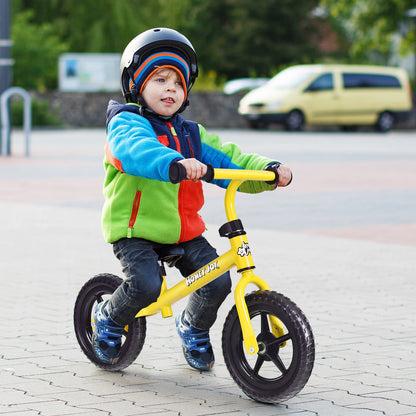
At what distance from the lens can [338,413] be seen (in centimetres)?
401

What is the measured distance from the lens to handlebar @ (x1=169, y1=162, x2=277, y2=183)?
12.5 feet

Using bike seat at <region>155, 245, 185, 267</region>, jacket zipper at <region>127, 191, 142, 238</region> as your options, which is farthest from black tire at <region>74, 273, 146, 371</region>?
jacket zipper at <region>127, 191, 142, 238</region>

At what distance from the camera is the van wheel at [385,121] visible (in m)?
33.2

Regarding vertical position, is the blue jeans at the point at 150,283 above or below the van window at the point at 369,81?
below

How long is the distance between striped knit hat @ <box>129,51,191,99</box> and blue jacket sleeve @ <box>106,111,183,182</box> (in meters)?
0.15

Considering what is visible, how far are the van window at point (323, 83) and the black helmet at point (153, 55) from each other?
90.5 ft

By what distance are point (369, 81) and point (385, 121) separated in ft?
4.71

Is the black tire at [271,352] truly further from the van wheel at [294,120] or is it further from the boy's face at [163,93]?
the van wheel at [294,120]

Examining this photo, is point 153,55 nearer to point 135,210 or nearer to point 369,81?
point 135,210

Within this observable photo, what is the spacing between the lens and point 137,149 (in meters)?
4.02

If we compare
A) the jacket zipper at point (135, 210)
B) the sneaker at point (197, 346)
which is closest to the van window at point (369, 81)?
the sneaker at point (197, 346)

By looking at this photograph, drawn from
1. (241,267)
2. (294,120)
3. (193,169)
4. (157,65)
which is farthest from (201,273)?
(294,120)

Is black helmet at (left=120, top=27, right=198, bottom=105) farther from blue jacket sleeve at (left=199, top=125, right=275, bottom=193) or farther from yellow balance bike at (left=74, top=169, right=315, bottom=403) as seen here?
yellow balance bike at (left=74, top=169, right=315, bottom=403)

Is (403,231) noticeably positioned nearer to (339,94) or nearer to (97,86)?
(339,94)
